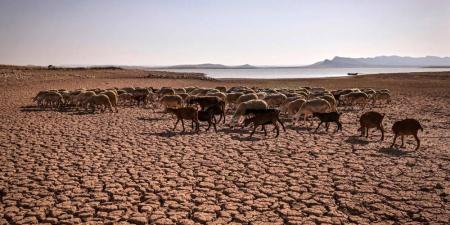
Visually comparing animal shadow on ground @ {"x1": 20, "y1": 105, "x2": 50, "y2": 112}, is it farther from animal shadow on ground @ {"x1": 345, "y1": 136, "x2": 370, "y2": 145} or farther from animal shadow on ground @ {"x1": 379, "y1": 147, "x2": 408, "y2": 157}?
animal shadow on ground @ {"x1": 379, "y1": 147, "x2": 408, "y2": 157}

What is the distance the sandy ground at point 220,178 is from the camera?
6254 millimetres

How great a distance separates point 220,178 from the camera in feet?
26.7

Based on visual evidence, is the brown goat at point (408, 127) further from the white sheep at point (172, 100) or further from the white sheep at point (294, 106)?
the white sheep at point (172, 100)

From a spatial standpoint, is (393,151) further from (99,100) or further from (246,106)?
(99,100)

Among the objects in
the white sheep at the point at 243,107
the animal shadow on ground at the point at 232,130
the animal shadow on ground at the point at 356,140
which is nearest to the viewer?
the animal shadow on ground at the point at 356,140

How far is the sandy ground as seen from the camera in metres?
6.25

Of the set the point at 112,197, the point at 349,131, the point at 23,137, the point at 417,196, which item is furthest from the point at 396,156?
the point at 23,137

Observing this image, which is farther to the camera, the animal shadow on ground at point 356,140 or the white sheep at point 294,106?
the white sheep at point 294,106

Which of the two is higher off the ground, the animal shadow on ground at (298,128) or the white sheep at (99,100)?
the white sheep at (99,100)

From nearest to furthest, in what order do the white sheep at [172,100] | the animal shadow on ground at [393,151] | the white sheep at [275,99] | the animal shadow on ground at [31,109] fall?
→ the animal shadow on ground at [393,151]
the white sheep at [275,99]
the white sheep at [172,100]
the animal shadow on ground at [31,109]

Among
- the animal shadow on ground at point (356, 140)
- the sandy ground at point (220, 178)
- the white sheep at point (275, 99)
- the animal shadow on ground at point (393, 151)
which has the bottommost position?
the sandy ground at point (220, 178)

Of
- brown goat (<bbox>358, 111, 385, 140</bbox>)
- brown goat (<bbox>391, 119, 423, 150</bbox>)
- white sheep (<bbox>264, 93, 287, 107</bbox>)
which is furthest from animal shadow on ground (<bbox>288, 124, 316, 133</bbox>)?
white sheep (<bbox>264, 93, 287, 107</bbox>)

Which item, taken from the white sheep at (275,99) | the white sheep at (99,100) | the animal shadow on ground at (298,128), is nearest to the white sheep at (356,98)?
the white sheep at (275,99)

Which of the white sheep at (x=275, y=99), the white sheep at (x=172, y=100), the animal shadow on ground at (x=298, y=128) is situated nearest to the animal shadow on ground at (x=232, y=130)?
the animal shadow on ground at (x=298, y=128)
